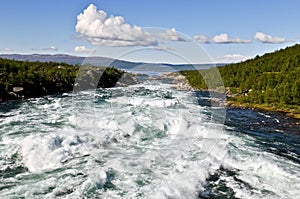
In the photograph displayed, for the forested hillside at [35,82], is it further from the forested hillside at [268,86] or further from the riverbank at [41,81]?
the forested hillside at [268,86]

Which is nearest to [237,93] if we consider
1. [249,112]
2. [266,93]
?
[266,93]

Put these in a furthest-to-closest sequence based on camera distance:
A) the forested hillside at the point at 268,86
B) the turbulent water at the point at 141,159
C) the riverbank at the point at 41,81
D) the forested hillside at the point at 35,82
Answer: the riverbank at the point at 41,81, the forested hillside at the point at 35,82, the forested hillside at the point at 268,86, the turbulent water at the point at 141,159

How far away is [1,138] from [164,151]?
9.38 m

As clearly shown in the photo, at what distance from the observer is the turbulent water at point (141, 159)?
12.0m

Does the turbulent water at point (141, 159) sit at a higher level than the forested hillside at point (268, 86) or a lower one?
lower

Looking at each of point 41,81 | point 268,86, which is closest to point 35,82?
point 41,81

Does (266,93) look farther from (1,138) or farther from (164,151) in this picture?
(1,138)

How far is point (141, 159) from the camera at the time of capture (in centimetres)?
1513

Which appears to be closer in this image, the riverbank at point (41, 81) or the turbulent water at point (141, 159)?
the turbulent water at point (141, 159)

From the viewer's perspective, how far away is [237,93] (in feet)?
185

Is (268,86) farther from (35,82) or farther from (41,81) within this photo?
(35,82)

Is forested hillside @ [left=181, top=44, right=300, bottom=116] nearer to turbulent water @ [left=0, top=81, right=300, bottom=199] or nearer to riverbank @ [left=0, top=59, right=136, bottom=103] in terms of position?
turbulent water @ [left=0, top=81, right=300, bottom=199]

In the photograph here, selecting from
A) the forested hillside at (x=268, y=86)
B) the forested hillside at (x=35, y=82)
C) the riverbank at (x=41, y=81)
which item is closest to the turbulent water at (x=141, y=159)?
the forested hillside at (x=268, y=86)

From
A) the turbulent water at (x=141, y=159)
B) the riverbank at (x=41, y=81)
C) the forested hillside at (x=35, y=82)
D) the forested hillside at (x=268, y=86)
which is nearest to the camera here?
the turbulent water at (x=141, y=159)
